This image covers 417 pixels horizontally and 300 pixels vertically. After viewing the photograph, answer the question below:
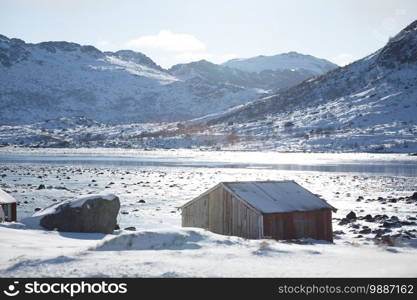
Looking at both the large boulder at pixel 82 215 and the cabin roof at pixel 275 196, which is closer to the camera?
the large boulder at pixel 82 215

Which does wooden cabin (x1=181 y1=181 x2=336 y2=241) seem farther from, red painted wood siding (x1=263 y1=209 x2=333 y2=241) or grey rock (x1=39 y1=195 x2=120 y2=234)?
grey rock (x1=39 y1=195 x2=120 y2=234)

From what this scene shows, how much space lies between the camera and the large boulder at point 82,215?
24.8 metres

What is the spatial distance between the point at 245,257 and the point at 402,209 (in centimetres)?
2794

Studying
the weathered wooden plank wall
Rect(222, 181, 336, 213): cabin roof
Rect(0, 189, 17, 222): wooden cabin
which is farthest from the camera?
Rect(0, 189, 17, 222): wooden cabin

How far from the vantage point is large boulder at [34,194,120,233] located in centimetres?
2484

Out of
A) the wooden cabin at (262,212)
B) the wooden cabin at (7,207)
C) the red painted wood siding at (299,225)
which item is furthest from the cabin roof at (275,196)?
the wooden cabin at (7,207)

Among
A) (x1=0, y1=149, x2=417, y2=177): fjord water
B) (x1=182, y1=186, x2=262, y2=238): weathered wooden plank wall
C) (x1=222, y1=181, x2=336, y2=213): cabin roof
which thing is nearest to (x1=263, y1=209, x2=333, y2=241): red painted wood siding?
(x1=222, y1=181, x2=336, y2=213): cabin roof

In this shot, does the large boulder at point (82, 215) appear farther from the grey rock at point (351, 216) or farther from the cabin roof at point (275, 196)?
the grey rock at point (351, 216)

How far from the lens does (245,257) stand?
15.3 metres

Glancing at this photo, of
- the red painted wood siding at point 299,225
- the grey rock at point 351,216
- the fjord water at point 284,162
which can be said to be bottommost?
the grey rock at point 351,216

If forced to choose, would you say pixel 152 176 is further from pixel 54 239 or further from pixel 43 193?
pixel 54 239

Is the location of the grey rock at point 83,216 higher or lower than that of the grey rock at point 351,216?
higher

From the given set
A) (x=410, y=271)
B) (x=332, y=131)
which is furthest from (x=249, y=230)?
(x=332, y=131)

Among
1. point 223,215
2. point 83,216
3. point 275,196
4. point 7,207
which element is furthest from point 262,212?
point 7,207
